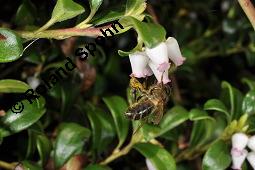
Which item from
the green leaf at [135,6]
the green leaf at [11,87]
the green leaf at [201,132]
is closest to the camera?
the green leaf at [135,6]

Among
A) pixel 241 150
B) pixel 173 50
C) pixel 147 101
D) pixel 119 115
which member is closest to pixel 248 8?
pixel 173 50

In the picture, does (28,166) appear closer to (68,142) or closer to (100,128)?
(68,142)

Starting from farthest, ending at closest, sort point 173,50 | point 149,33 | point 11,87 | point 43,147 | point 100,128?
point 100,128, point 43,147, point 11,87, point 173,50, point 149,33

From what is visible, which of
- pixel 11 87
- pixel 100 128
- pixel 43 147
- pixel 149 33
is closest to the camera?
pixel 149 33

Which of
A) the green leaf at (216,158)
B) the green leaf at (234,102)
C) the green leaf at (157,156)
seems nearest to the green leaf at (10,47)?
the green leaf at (157,156)

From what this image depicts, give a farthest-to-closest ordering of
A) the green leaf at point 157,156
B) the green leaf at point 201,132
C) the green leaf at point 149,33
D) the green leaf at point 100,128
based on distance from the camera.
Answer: the green leaf at point 201,132 → the green leaf at point 100,128 → the green leaf at point 157,156 → the green leaf at point 149,33

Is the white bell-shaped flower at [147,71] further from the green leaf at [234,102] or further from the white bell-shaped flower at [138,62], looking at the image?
the green leaf at [234,102]

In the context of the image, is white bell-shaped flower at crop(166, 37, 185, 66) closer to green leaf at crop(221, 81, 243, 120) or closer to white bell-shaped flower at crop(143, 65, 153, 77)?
white bell-shaped flower at crop(143, 65, 153, 77)
